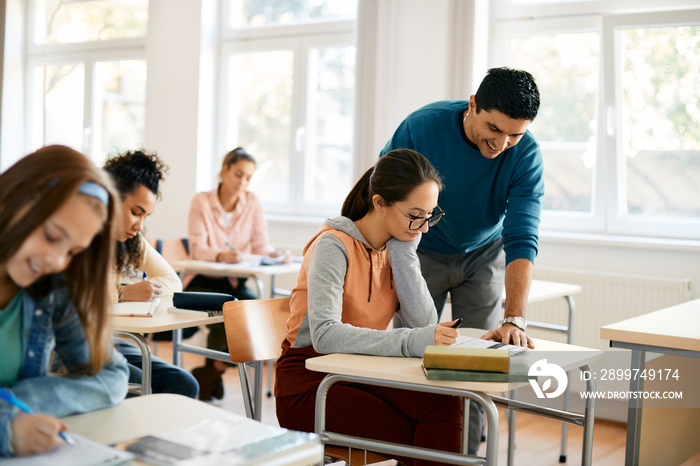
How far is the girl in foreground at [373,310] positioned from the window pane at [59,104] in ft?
16.6

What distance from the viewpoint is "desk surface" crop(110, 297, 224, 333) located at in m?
2.12

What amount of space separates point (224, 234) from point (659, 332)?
2949 mm

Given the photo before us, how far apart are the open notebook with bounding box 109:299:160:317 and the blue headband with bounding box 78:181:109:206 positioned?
1.20 metres

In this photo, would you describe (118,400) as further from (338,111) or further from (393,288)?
(338,111)

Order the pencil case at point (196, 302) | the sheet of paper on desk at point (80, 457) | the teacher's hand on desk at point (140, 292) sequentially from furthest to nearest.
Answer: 1. the teacher's hand on desk at point (140, 292)
2. the pencil case at point (196, 302)
3. the sheet of paper on desk at point (80, 457)

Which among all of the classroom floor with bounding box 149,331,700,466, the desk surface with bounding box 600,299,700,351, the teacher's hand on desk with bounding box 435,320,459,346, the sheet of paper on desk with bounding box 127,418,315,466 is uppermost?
the teacher's hand on desk with bounding box 435,320,459,346

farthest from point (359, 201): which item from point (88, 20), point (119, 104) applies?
point (88, 20)

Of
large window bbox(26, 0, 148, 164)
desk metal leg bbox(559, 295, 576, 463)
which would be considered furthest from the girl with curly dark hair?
large window bbox(26, 0, 148, 164)

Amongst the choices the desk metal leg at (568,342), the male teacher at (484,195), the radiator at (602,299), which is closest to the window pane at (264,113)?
the radiator at (602,299)

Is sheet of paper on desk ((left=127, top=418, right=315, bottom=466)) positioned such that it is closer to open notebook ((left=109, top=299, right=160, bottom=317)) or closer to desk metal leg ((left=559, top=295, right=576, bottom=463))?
open notebook ((left=109, top=299, right=160, bottom=317))

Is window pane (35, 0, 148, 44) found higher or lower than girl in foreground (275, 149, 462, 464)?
higher

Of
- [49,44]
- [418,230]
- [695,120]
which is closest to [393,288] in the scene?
[418,230]

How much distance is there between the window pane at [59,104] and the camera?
646cm

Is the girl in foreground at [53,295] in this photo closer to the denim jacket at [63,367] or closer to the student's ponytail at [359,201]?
the denim jacket at [63,367]
